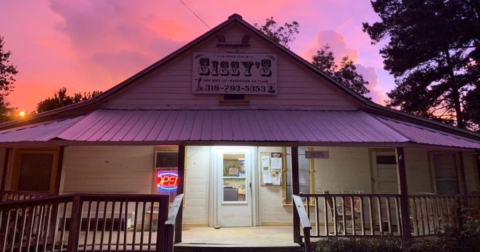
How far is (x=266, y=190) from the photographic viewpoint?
29.8 ft

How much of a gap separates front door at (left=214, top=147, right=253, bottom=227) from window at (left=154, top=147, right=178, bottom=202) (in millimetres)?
1297

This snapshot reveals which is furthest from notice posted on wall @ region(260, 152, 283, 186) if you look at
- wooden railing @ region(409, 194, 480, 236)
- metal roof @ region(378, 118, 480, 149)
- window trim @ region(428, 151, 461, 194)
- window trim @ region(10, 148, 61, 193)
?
window trim @ region(10, 148, 61, 193)

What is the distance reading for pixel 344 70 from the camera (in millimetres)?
24359

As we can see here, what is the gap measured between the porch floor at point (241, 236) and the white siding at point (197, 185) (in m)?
0.41

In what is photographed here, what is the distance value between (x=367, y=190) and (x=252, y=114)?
4.39 meters

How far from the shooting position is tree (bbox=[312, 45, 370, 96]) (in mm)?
24250

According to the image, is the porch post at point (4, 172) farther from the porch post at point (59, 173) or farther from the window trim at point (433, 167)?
the window trim at point (433, 167)

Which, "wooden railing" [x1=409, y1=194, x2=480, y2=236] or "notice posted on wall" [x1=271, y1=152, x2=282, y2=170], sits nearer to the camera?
"wooden railing" [x1=409, y1=194, x2=480, y2=236]

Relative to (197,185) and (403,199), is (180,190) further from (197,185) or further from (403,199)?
(403,199)

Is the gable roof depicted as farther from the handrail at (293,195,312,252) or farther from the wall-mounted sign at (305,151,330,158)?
the handrail at (293,195,312,252)

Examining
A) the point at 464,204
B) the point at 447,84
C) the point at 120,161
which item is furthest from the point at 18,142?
the point at 447,84

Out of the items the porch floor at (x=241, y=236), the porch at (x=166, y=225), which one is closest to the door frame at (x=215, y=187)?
the porch floor at (x=241, y=236)

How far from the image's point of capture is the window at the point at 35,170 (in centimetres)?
902

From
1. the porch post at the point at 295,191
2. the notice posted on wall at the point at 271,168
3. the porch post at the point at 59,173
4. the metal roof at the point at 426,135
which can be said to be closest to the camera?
the porch post at the point at 295,191
